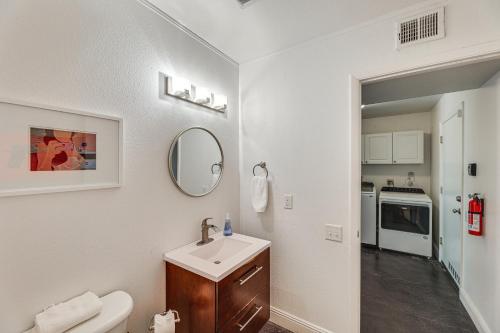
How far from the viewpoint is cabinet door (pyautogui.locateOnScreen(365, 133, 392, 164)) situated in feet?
12.4

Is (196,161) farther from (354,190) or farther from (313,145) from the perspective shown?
(354,190)

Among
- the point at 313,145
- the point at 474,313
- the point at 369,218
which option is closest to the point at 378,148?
the point at 369,218

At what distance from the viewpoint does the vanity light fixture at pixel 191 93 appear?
143 centimetres

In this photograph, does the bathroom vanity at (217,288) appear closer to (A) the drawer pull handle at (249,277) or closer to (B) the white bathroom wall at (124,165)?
(A) the drawer pull handle at (249,277)

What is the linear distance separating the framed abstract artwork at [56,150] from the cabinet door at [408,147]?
420 cm

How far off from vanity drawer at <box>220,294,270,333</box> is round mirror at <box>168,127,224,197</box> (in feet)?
2.90

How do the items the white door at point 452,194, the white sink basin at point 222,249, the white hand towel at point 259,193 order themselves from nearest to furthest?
the white sink basin at point 222,249 → the white hand towel at point 259,193 → the white door at point 452,194

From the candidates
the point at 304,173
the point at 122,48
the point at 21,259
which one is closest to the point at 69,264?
the point at 21,259

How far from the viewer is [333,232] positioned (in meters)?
1.59

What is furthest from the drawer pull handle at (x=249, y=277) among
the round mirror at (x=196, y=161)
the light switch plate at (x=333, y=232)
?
the round mirror at (x=196, y=161)

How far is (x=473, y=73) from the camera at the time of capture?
1601 millimetres

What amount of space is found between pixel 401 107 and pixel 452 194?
1.69m

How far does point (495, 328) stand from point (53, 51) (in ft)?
10.7

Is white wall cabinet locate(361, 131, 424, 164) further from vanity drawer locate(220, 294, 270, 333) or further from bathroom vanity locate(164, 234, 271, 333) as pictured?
vanity drawer locate(220, 294, 270, 333)
